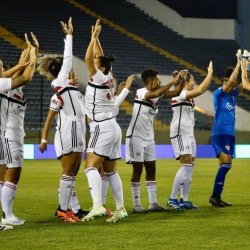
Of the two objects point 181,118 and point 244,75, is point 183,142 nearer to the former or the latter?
point 181,118

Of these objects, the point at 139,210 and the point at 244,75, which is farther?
the point at 139,210

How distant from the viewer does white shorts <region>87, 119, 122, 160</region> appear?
9.38 metres

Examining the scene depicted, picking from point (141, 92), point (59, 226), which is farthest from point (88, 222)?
point (141, 92)

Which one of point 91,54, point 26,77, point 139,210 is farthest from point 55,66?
point 139,210

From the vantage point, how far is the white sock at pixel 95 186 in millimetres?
9125

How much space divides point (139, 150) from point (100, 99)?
1596mm

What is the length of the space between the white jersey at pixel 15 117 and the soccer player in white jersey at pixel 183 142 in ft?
9.66

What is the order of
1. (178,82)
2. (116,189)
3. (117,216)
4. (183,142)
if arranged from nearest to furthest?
(117,216), (116,189), (178,82), (183,142)

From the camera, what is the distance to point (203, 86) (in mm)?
10797

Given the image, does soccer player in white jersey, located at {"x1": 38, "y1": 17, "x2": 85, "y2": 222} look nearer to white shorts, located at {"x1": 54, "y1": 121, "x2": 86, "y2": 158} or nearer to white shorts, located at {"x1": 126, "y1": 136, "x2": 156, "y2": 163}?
white shorts, located at {"x1": 54, "y1": 121, "x2": 86, "y2": 158}

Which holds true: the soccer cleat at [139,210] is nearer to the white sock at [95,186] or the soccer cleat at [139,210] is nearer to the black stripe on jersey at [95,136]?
the white sock at [95,186]

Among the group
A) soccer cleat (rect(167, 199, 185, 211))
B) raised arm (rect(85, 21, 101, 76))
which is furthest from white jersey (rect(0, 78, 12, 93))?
soccer cleat (rect(167, 199, 185, 211))

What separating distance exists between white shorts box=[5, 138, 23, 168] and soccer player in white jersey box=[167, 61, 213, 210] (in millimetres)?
2888

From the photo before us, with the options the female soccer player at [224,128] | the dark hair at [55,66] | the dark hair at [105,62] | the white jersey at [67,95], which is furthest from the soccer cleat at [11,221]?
the female soccer player at [224,128]
